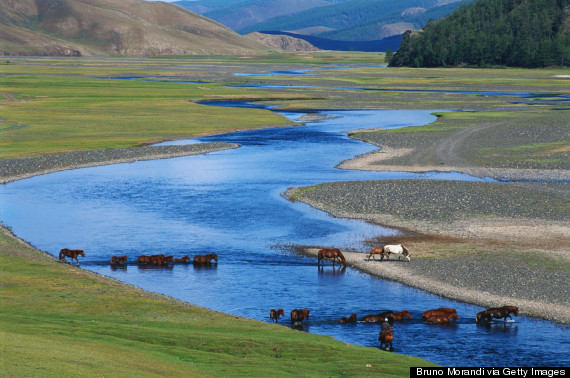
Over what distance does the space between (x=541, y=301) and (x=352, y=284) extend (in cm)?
771

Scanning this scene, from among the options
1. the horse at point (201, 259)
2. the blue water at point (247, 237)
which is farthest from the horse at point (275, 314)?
the horse at point (201, 259)

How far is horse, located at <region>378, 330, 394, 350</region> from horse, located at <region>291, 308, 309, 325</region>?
347 centimetres

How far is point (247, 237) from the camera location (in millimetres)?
39625

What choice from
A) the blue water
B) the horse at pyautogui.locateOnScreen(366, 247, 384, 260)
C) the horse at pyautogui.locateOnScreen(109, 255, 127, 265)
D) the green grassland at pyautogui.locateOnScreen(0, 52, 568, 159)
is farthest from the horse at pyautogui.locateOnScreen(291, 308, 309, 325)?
the green grassland at pyautogui.locateOnScreen(0, 52, 568, 159)

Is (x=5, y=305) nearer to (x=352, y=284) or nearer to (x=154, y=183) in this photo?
(x=352, y=284)

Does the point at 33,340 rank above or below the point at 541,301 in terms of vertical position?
above

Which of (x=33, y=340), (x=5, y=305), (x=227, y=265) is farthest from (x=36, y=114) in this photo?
(x=33, y=340)

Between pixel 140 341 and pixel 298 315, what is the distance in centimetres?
694

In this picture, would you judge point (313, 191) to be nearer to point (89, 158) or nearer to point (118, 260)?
point (118, 260)

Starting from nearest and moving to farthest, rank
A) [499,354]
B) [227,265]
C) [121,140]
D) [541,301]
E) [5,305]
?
[499,354] → [5,305] → [541,301] → [227,265] → [121,140]

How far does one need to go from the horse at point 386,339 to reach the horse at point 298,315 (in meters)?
3.47

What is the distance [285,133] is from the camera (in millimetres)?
86750

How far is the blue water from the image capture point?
24672mm

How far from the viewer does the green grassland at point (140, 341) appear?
16734mm
